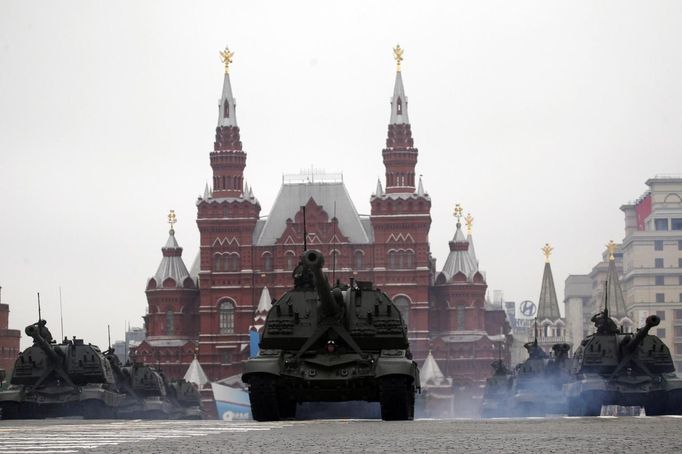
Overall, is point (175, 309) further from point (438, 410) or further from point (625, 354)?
point (625, 354)

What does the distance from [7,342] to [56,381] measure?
75.5 meters

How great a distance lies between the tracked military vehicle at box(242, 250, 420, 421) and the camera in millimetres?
26047

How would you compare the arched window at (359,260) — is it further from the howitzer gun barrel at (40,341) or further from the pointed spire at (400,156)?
the howitzer gun barrel at (40,341)

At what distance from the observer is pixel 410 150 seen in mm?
116438

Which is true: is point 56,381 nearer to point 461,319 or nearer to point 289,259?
point 289,259

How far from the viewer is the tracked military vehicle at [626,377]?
36.2 meters

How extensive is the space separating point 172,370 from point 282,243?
13.0 metres

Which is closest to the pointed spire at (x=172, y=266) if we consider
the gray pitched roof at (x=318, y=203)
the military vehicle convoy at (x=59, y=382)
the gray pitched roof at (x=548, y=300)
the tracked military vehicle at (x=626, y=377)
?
the gray pitched roof at (x=318, y=203)

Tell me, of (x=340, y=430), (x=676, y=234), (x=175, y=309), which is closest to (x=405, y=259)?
(x=175, y=309)

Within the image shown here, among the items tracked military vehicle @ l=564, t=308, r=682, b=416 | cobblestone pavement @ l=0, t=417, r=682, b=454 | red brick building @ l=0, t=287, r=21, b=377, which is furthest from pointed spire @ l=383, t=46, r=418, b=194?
cobblestone pavement @ l=0, t=417, r=682, b=454

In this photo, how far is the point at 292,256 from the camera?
383 ft

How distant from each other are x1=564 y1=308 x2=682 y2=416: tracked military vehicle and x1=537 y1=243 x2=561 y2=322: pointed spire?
138661 millimetres

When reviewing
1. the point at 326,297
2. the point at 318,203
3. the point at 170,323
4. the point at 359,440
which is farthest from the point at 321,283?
the point at 318,203

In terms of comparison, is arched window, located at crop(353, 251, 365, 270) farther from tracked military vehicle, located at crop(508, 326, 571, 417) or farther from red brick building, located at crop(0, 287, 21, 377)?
tracked military vehicle, located at crop(508, 326, 571, 417)
